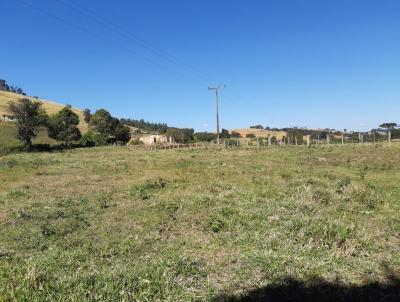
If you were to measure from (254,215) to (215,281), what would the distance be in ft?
15.4

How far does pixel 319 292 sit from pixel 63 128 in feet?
299

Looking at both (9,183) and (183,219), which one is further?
(9,183)

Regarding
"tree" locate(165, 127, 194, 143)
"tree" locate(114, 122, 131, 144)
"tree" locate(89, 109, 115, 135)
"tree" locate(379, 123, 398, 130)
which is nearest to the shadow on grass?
"tree" locate(379, 123, 398, 130)

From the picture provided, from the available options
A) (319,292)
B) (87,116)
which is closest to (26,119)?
(87,116)

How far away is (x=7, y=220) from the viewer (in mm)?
12172

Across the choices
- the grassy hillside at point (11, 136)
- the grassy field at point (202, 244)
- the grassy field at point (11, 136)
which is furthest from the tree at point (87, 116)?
the grassy field at point (202, 244)

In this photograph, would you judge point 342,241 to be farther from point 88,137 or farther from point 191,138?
point 191,138

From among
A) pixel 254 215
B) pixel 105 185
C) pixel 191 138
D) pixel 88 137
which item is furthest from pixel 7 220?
pixel 191 138

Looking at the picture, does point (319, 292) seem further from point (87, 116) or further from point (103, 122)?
point (87, 116)

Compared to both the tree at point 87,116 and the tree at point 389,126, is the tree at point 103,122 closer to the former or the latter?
the tree at point 87,116

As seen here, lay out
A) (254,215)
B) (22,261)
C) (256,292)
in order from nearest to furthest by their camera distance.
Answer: (256,292)
(22,261)
(254,215)

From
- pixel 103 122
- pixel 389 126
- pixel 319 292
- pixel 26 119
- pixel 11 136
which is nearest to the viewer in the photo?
pixel 319 292

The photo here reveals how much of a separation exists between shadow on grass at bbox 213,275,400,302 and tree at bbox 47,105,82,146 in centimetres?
8828

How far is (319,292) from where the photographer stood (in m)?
6.75
